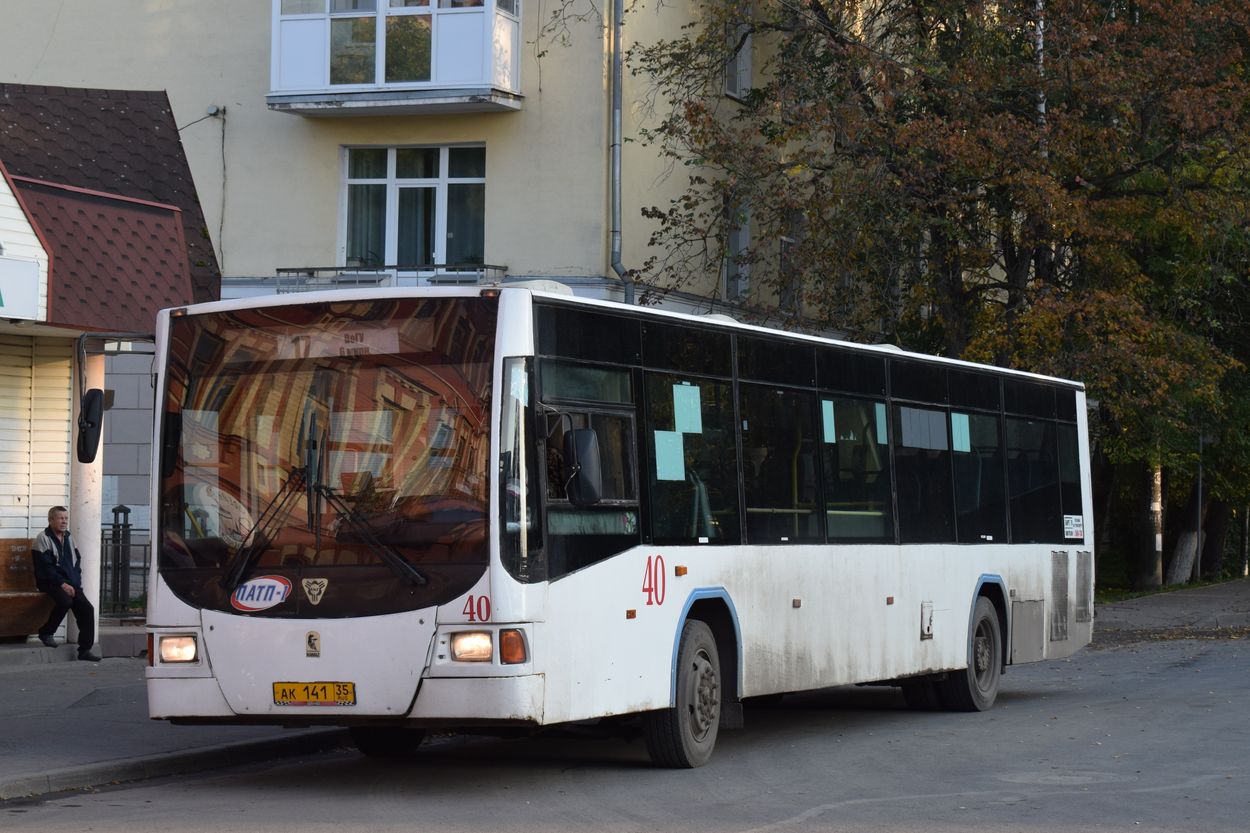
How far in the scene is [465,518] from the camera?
998 cm

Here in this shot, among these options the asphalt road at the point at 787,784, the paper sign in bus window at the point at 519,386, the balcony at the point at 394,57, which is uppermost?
the balcony at the point at 394,57

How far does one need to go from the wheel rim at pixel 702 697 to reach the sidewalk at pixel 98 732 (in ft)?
9.77

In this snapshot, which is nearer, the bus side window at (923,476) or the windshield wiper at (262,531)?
the windshield wiper at (262,531)

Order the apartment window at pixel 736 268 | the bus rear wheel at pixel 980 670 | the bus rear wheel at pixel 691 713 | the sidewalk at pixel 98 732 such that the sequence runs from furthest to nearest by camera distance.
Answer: the apartment window at pixel 736 268
the bus rear wheel at pixel 980 670
the bus rear wheel at pixel 691 713
the sidewalk at pixel 98 732

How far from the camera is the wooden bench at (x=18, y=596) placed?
18.6 metres

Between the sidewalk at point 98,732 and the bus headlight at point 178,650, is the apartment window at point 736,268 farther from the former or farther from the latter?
the bus headlight at point 178,650

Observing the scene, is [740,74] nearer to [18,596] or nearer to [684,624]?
[18,596]

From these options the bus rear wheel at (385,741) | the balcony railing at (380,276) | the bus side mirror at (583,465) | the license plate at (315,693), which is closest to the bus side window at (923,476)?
the bus rear wheel at (385,741)

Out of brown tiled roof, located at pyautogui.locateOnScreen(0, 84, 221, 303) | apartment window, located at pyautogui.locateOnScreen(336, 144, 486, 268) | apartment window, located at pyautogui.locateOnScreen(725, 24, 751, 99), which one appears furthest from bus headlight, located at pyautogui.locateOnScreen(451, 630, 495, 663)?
apartment window, located at pyautogui.locateOnScreen(725, 24, 751, 99)

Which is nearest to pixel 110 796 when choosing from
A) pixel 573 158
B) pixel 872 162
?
pixel 872 162

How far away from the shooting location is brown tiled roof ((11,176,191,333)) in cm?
1716

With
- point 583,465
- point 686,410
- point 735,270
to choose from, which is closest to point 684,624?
point 686,410

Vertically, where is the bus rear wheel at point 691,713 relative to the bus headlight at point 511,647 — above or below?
below

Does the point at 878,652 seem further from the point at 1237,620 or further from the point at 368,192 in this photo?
the point at 368,192
